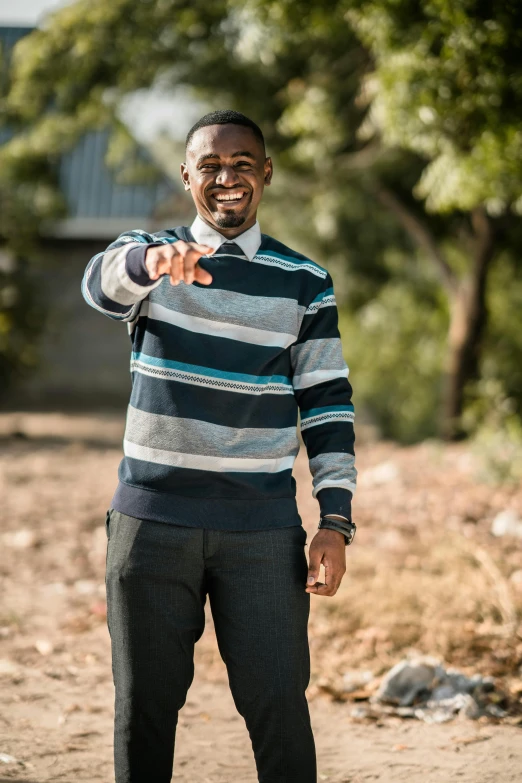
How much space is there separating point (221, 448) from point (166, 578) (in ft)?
1.15

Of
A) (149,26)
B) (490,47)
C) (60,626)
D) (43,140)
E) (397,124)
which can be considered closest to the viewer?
(490,47)

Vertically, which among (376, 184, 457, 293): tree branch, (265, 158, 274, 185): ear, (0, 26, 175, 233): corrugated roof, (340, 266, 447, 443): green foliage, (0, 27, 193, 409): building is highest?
(0, 26, 175, 233): corrugated roof

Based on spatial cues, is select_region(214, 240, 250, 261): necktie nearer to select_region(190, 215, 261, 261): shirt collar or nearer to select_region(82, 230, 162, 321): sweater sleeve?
select_region(190, 215, 261, 261): shirt collar

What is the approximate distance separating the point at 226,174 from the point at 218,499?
84 cm

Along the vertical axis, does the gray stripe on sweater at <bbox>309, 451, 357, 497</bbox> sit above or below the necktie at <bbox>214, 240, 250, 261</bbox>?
below

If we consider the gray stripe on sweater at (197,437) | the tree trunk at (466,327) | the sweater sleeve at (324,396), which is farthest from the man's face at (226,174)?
the tree trunk at (466,327)

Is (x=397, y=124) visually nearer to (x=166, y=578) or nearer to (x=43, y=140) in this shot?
(x=166, y=578)

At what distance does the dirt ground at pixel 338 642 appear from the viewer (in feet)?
11.0

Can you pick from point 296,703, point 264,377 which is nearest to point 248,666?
point 296,703

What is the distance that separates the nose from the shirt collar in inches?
5.0

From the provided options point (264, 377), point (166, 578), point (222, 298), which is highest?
point (222, 298)

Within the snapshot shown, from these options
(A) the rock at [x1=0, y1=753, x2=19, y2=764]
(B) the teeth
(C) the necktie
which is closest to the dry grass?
(A) the rock at [x1=0, y1=753, x2=19, y2=764]

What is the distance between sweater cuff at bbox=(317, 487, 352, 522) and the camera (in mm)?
2434

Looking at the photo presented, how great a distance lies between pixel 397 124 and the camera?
630cm
